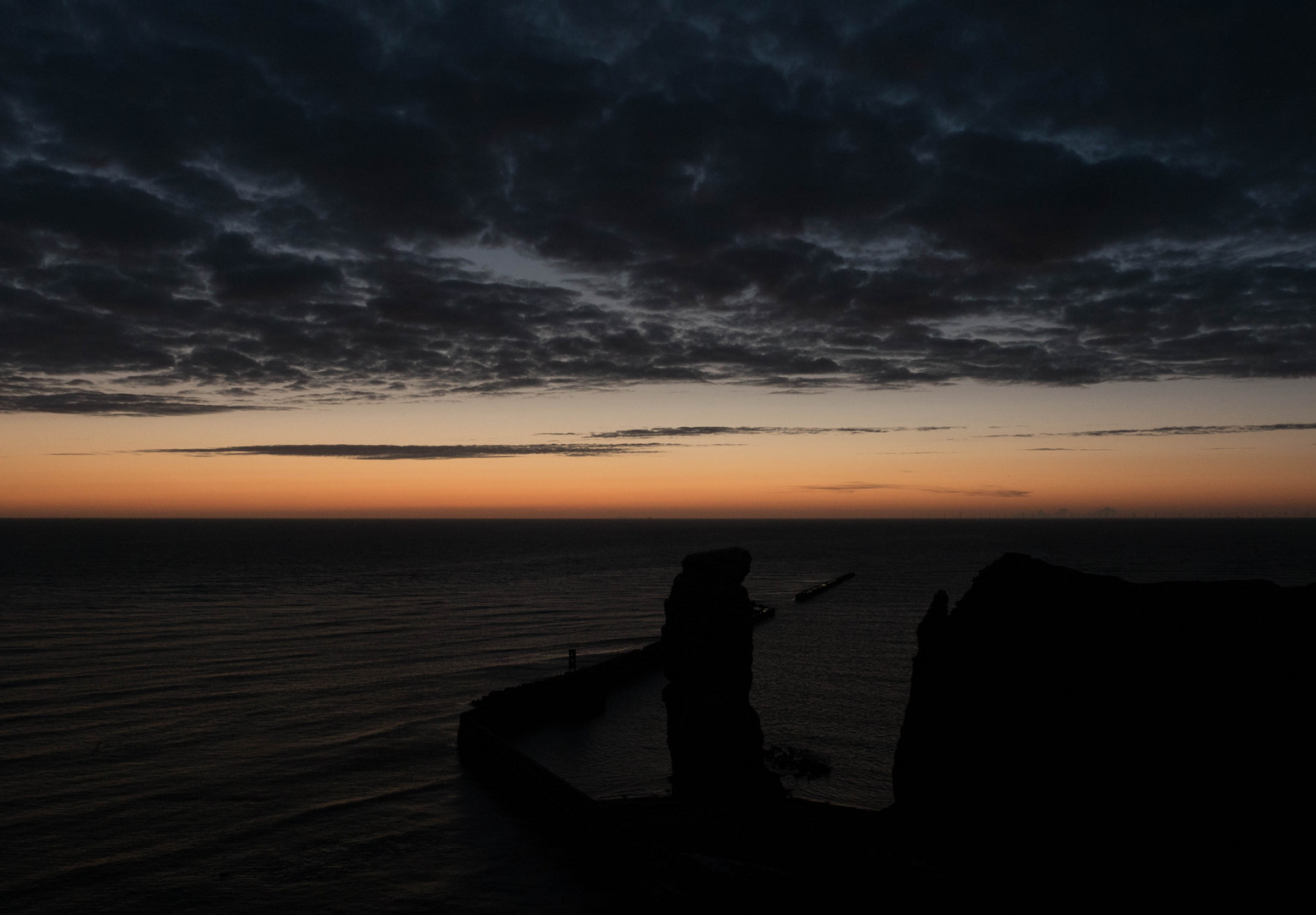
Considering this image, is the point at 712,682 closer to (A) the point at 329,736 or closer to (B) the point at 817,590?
(A) the point at 329,736

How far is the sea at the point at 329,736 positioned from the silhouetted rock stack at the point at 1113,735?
122 centimetres

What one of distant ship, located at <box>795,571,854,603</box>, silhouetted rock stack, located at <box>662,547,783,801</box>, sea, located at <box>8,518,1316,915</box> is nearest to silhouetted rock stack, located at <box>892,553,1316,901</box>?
sea, located at <box>8,518,1316,915</box>

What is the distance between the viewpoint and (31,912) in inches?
738

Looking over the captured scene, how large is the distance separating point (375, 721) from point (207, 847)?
13.9 m

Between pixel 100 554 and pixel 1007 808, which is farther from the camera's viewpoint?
pixel 100 554

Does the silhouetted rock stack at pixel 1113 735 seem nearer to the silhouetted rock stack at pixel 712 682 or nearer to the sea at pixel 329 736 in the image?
the sea at pixel 329 736

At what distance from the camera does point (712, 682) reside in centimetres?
2577

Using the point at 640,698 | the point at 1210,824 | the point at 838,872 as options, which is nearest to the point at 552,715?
the point at 640,698

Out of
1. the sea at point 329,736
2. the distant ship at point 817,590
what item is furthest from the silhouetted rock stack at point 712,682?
the distant ship at point 817,590

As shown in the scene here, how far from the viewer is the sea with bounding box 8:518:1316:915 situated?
69.4ft

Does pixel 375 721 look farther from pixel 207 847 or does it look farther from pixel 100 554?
pixel 100 554

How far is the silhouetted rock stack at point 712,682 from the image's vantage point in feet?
82.2

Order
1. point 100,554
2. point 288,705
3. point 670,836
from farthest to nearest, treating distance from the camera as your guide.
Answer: point 100,554
point 288,705
point 670,836

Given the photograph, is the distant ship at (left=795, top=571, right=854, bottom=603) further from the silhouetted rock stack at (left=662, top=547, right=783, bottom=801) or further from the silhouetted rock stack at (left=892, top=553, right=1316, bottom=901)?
the silhouetted rock stack at (left=892, top=553, right=1316, bottom=901)
